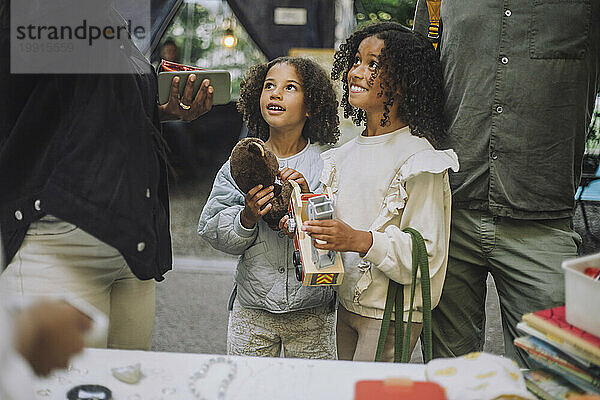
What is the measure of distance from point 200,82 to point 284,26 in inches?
7.4

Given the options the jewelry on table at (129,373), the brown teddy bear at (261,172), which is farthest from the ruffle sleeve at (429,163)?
the jewelry on table at (129,373)

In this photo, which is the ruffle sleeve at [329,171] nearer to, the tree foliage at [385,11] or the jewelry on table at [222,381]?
the tree foliage at [385,11]

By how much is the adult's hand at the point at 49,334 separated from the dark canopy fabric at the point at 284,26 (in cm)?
61

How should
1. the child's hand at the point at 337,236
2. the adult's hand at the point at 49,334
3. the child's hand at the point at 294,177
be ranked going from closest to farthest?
the adult's hand at the point at 49,334 → the child's hand at the point at 337,236 → the child's hand at the point at 294,177

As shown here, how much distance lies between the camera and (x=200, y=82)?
1.17 metres

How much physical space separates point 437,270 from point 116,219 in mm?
575

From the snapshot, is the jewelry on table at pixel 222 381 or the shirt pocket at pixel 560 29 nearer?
the jewelry on table at pixel 222 381

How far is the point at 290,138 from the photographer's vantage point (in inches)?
47.6

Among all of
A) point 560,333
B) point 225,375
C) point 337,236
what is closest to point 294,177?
point 337,236

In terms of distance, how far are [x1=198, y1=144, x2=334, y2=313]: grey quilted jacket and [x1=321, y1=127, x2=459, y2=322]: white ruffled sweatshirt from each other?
5cm

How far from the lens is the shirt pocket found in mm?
1099

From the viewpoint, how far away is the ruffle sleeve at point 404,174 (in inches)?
43.3

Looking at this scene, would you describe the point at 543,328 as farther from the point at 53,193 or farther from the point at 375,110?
the point at 53,193

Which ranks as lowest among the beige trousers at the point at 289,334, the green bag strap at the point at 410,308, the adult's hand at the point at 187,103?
the beige trousers at the point at 289,334
